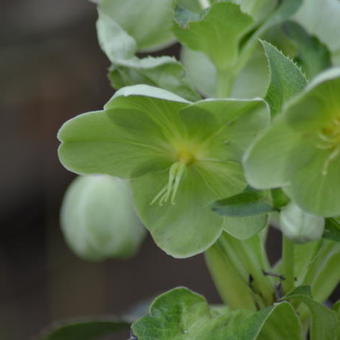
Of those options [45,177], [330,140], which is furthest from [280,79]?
[45,177]

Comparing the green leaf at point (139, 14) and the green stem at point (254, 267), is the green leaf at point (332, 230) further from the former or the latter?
the green leaf at point (139, 14)

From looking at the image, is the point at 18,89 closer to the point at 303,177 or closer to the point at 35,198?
the point at 35,198

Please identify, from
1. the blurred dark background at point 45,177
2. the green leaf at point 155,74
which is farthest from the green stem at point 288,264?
the blurred dark background at point 45,177

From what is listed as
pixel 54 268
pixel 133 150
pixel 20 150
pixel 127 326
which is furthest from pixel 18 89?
A: pixel 133 150

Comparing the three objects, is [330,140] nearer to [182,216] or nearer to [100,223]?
[182,216]

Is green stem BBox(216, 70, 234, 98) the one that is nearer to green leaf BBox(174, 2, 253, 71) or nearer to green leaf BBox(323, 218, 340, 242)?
green leaf BBox(174, 2, 253, 71)
